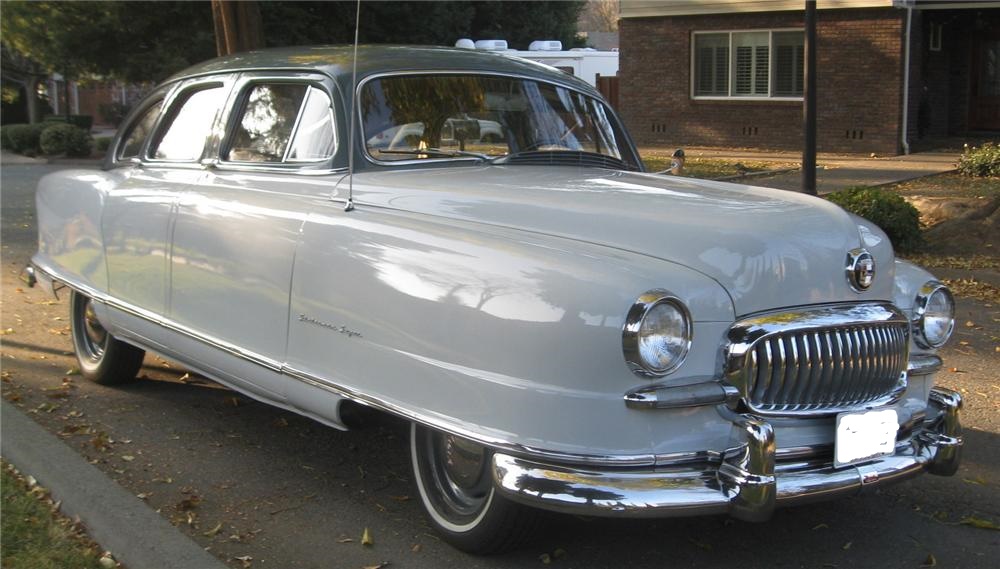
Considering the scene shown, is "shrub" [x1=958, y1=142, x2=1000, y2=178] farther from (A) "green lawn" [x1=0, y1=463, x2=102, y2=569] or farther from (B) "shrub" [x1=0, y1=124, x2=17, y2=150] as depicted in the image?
(B) "shrub" [x1=0, y1=124, x2=17, y2=150]

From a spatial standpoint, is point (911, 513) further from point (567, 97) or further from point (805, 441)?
point (567, 97)

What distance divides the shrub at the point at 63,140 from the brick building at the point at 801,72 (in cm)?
1380

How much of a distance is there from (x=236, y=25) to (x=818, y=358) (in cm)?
870

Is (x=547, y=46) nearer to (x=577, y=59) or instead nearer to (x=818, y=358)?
(x=577, y=59)

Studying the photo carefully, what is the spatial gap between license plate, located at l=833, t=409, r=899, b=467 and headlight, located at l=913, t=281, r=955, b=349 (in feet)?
1.63

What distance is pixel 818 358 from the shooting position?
11.6 ft

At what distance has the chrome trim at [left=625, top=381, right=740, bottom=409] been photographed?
10.8 ft

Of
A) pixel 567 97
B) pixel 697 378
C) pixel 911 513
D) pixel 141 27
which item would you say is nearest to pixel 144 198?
pixel 567 97

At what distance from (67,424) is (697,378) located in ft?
12.1

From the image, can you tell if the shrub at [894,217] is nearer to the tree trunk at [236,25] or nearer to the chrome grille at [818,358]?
the tree trunk at [236,25]

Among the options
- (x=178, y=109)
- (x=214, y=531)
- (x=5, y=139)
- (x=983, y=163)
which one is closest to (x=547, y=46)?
(x=983, y=163)

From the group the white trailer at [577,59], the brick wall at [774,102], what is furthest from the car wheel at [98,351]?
the white trailer at [577,59]

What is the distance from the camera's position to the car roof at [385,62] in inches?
191

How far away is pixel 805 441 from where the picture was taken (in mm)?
3533
